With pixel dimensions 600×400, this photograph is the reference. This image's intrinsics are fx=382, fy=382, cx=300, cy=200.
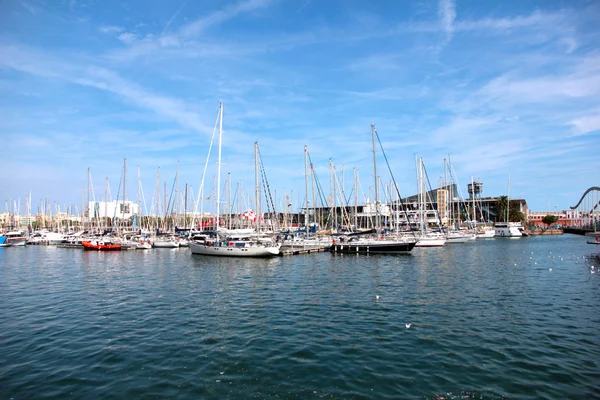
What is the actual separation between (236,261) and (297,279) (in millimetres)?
17120

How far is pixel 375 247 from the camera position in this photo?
191 ft

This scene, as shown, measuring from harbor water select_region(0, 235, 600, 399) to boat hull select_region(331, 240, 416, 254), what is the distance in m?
24.5

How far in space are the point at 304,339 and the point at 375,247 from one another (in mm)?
43511

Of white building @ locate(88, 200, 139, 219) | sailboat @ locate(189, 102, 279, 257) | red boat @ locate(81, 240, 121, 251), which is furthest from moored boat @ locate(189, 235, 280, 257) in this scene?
white building @ locate(88, 200, 139, 219)

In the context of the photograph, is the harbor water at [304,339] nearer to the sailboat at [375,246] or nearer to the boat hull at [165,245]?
the sailboat at [375,246]

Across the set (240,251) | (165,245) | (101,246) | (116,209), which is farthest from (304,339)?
(116,209)

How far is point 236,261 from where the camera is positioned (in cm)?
4928

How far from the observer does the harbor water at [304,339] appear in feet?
38.6

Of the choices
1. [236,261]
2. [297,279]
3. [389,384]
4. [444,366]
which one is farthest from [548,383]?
[236,261]

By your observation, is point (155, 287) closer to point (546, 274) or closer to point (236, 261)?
point (236, 261)

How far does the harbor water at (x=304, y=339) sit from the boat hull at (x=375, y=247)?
966 inches

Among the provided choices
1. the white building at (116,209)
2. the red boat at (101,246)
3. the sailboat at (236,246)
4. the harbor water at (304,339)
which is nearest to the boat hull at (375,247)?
the sailboat at (236,246)

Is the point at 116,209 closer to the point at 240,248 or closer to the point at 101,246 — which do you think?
the point at 101,246

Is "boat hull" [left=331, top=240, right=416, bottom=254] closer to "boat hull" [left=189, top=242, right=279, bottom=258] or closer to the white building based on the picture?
"boat hull" [left=189, top=242, right=279, bottom=258]
